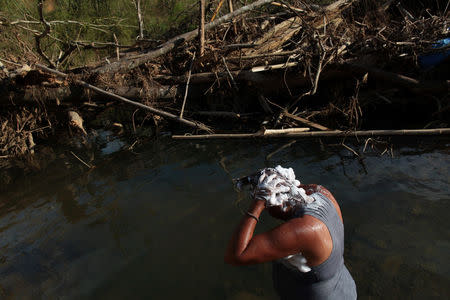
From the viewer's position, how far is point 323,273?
1.74 meters

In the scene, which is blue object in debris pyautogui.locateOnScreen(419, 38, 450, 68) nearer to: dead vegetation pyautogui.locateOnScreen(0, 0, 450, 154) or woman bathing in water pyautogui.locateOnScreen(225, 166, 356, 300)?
dead vegetation pyautogui.locateOnScreen(0, 0, 450, 154)

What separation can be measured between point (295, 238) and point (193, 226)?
84.3 inches

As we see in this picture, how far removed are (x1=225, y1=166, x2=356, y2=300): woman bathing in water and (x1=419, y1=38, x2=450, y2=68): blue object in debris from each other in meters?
5.04

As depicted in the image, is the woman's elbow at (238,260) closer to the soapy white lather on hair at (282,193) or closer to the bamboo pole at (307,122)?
the soapy white lather on hair at (282,193)

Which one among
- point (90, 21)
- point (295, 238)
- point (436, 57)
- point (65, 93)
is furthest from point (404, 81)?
point (90, 21)

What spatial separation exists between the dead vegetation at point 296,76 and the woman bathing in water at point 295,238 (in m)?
3.81

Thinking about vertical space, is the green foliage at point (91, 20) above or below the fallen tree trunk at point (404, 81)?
above

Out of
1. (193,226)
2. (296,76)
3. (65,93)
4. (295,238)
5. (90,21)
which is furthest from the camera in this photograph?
(90,21)

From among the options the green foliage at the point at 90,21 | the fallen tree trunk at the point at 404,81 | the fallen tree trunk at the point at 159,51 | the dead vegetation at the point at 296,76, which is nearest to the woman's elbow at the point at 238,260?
the dead vegetation at the point at 296,76

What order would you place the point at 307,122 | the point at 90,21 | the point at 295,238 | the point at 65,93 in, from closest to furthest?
the point at 295,238 < the point at 307,122 < the point at 65,93 < the point at 90,21

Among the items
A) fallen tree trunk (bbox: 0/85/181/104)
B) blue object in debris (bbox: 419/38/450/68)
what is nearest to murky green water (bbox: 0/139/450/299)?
blue object in debris (bbox: 419/38/450/68)

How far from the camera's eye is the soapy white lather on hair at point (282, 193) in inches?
64.3

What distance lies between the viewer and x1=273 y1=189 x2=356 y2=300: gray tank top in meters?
1.69

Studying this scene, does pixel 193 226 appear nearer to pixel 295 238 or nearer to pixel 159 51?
pixel 295 238
